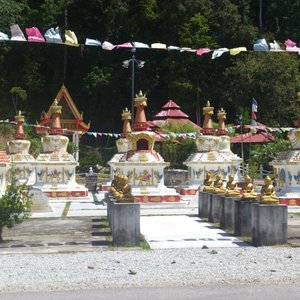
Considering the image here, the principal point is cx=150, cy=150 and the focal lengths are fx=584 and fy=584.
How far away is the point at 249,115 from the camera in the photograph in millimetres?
48531

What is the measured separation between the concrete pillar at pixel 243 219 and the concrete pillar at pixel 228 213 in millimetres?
957

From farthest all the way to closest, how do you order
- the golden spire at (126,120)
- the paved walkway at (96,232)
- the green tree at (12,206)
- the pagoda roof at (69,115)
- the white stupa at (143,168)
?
the pagoda roof at (69,115) < the golden spire at (126,120) < the white stupa at (143,168) < the green tree at (12,206) < the paved walkway at (96,232)

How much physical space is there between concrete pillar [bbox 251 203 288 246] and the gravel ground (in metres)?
0.42

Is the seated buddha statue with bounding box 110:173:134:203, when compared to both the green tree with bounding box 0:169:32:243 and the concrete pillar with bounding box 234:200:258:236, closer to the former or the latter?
the green tree with bounding box 0:169:32:243

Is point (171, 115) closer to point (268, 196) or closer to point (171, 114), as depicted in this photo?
point (171, 114)

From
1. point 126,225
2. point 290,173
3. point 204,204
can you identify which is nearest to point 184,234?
point 126,225

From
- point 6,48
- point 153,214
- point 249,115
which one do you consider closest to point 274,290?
point 153,214

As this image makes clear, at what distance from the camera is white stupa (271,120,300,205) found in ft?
79.9

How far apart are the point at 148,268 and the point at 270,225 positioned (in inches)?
146

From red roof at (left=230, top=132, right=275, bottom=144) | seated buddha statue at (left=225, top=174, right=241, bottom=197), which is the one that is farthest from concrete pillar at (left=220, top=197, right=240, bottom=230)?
red roof at (left=230, top=132, right=275, bottom=144)

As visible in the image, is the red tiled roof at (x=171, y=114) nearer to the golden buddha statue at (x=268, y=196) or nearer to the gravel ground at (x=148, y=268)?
the golden buddha statue at (x=268, y=196)

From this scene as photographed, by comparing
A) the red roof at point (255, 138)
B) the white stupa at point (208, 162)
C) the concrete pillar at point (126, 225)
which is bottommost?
the concrete pillar at point (126, 225)

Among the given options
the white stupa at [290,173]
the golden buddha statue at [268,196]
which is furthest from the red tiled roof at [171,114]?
the golden buddha statue at [268,196]

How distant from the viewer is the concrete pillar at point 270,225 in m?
12.4
